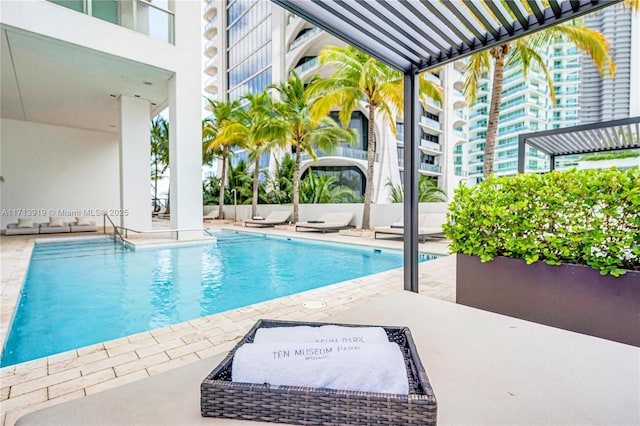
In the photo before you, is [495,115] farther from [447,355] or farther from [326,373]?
[326,373]

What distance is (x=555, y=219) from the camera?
2.89m

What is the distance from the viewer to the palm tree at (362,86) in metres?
10.1

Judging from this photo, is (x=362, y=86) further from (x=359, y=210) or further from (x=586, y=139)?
(x=586, y=139)

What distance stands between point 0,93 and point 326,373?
46.0ft

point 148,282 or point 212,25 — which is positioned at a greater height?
point 212,25

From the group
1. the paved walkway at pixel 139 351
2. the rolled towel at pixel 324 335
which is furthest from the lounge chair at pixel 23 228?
the rolled towel at pixel 324 335

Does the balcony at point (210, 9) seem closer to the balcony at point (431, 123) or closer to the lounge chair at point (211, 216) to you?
the balcony at point (431, 123)

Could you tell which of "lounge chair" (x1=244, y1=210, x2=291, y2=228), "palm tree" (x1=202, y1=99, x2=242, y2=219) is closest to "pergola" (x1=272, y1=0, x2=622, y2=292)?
"lounge chair" (x1=244, y1=210, x2=291, y2=228)

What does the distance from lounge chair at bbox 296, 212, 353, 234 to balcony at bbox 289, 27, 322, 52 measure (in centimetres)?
1417

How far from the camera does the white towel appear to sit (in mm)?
855

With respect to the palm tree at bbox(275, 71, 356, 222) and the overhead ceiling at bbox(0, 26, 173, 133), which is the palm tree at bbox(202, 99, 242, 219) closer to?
the palm tree at bbox(275, 71, 356, 222)

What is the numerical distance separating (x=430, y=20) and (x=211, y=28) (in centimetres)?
3985

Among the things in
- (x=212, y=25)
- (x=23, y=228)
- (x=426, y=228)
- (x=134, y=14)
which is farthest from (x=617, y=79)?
(x=23, y=228)

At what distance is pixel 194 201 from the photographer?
1005cm
